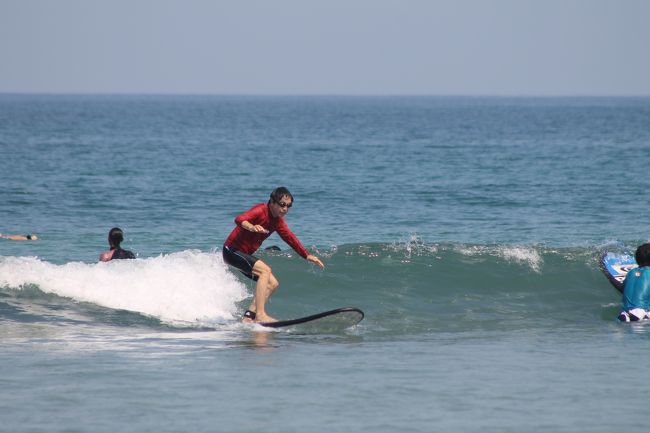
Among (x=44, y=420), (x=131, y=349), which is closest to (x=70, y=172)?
(x=131, y=349)

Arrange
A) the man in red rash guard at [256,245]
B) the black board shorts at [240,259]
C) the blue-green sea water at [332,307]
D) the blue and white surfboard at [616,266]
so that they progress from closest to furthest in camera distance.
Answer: the blue-green sea water at [332,307]
the man in red rash guard at [256,245]
the black board shorts at [240,259]
the blue and white surfboard at [616,266]

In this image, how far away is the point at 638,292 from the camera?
12.6 m

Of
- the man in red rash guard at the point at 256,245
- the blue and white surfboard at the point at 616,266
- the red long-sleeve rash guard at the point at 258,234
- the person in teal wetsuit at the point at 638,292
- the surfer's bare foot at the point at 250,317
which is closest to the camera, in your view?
the red long-sleeve rash guard at the point at 258,234

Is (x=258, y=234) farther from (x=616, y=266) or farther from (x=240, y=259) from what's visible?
(x=616, y=266)

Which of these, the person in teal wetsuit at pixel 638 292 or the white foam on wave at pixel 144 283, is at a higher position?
the person in teal wetsuit at pixel 638 292

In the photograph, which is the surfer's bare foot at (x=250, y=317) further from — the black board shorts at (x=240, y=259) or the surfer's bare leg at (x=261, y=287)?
the black board shorts at (x=240, y=259)

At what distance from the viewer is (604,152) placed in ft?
178

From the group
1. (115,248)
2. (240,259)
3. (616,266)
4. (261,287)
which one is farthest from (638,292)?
(115,248)

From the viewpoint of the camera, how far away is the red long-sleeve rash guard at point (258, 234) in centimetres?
1179

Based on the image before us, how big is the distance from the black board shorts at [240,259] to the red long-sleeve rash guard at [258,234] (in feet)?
0.21

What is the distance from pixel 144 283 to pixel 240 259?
3.19 metres

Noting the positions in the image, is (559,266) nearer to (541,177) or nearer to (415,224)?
(415,224)

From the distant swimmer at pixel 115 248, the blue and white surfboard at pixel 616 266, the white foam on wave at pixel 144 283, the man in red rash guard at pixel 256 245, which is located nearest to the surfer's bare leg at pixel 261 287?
the man in red rash guard at pixel 256 245

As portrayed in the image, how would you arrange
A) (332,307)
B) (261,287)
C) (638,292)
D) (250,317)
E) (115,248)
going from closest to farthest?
(261,287) < (250,317) < (638,292) < (332,307) < (115,248)
